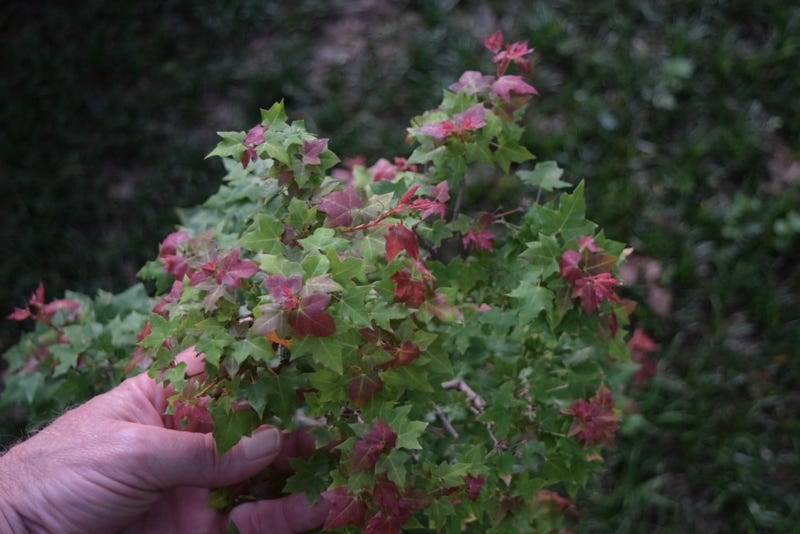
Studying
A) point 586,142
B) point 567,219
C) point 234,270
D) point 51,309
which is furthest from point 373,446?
point 586,142

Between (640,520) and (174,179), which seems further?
(174,179)

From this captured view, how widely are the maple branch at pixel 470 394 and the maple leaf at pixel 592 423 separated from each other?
0.26 meters

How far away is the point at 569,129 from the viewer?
3748mm

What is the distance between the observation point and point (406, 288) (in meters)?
1.54

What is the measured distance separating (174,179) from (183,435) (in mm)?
2458

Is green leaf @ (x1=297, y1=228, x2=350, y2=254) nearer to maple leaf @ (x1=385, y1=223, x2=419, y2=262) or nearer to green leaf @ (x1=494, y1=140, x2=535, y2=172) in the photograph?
maple leaf @ (x1=385, y1=223, x2=419, y2=262)

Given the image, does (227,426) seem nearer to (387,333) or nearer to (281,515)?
(387,333)

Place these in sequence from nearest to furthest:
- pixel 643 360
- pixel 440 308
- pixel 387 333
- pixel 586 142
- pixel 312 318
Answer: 1. pixel 312 318
2. pixel 387 333
3. pixel 440 308
4. pixel 643 360
5. pixel 586 142

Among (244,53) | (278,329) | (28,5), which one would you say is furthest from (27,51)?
(278,329)

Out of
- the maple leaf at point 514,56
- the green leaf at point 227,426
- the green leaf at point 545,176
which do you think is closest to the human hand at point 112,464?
the green leaf at point 227,426

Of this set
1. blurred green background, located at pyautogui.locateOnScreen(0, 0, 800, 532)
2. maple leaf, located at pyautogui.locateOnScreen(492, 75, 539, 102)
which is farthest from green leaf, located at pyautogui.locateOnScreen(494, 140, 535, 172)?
blurred green background, located at pyautogui.locateOnScreen(0, 0, 800, 532)

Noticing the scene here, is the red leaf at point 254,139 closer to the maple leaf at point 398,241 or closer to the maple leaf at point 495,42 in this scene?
the maple leaf at point 398,241

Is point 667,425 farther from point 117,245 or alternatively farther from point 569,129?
point 117,245

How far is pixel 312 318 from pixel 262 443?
52 centimetres
